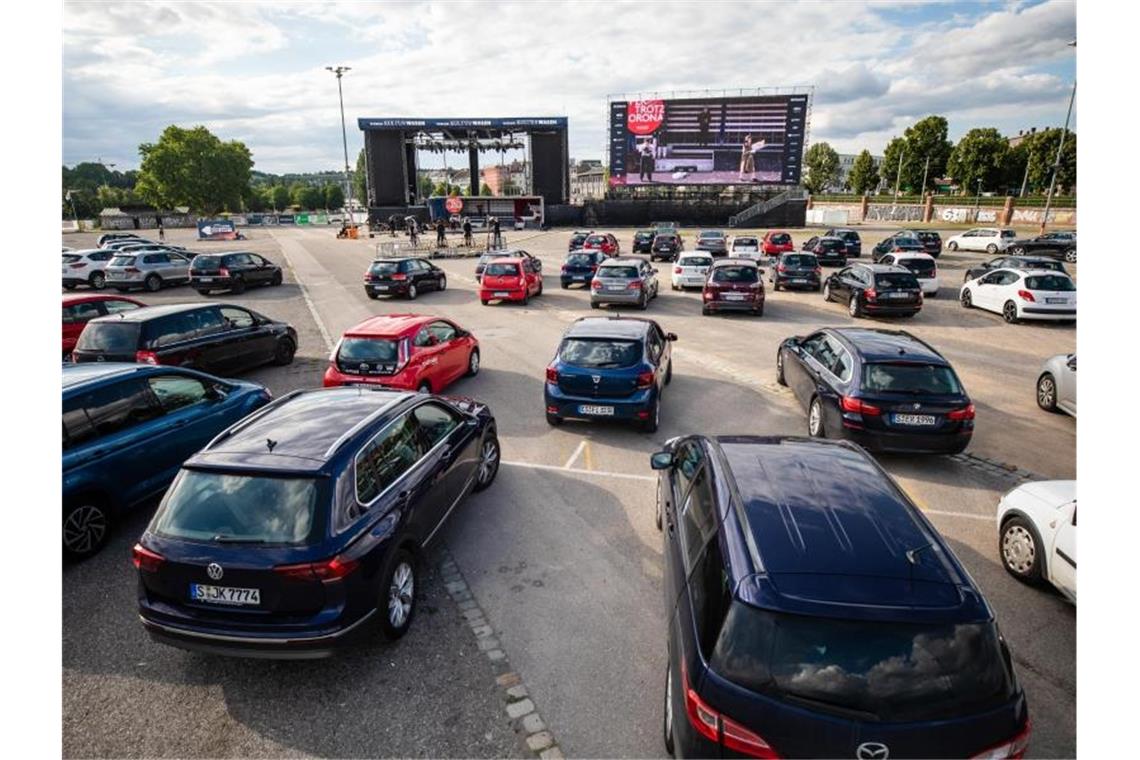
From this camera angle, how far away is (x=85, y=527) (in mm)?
6004

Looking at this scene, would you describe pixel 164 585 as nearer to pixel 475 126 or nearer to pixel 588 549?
pixel 588 549

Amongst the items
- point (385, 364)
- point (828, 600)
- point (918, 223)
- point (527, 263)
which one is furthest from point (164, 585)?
point (918, 223)

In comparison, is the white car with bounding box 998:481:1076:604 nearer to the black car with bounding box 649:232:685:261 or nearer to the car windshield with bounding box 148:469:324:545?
the car windshield with bounding box 148:469:324:545

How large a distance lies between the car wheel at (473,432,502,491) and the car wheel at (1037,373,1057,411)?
9.50 metres

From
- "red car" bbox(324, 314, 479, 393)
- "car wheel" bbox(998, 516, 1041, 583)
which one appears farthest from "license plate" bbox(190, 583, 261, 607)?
"car wheel" bbox(998, 516, 1041, 583)

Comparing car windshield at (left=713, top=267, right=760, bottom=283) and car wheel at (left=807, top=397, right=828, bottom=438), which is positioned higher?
car windshield at (left=713, top=267, right=760, bottom=283)

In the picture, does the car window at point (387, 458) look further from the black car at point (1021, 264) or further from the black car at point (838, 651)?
the black car at point (1021, 264)

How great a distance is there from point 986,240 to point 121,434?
147 ft

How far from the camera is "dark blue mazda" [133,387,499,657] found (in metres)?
4.19

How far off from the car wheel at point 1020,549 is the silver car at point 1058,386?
225 inches

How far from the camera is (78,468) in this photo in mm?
5875

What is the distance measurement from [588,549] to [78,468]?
195 inches

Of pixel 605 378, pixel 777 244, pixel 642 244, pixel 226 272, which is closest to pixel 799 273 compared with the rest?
pixel 777 244

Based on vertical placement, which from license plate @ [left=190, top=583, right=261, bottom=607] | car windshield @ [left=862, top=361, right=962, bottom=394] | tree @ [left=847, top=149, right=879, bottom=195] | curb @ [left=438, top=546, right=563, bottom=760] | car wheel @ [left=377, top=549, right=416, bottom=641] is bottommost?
curb @ [left=438, top=546, right=563, bottom=760]
